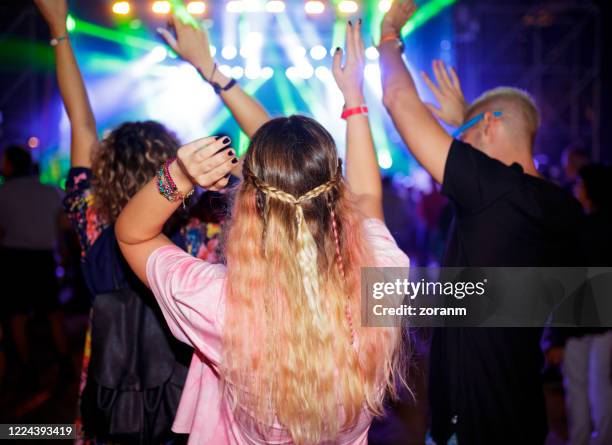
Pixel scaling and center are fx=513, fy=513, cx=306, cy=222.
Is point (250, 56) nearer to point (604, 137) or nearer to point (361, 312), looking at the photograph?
point (604, 137)

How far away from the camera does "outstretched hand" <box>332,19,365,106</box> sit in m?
1.63

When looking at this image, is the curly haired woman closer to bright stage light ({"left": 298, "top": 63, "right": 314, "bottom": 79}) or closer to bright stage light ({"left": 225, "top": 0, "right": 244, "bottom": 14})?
bright stage light ({"left": 225, "top": 0, "right": 244, "bottom": 14})

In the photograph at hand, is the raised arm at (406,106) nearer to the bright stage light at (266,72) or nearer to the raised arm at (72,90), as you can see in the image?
the raised arm at (72,90)

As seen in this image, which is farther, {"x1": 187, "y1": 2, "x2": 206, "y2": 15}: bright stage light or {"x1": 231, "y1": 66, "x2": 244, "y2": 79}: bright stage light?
{"x1": 231, "y1": 66, "x2": 244, "y2": 79}: bright stage light

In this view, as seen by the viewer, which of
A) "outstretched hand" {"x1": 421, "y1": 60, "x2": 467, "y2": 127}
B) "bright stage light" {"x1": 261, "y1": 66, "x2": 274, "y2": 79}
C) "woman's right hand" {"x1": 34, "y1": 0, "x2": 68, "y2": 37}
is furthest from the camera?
"bright stage light" {"x1": 261, "y1": 66, "x2": 274, "y2": 79}

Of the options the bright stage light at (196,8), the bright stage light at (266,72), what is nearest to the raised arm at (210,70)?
the bright stage light at (196,8)

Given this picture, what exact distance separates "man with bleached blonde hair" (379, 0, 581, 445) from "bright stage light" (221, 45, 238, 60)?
271 inches

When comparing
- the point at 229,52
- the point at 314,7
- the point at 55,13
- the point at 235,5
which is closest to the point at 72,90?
the point at 55,13

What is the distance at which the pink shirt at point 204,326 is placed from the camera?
118cm

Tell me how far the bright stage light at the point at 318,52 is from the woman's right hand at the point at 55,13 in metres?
7.02

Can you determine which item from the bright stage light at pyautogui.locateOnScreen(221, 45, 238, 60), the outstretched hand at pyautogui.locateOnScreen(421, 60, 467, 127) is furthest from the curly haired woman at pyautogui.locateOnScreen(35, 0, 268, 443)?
the bright stage light at pyautogui.locateOnScreen(221, 45, 238, 60)

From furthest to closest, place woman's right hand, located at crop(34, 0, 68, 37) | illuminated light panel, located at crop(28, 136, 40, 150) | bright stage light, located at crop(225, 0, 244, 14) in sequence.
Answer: illuminated light panel, located at crop(28, 136, 40, 150) → bright stage light, located at crop(225, 0, 244, 14) → woman's right hand, located at crop(34, 0, 68, 37)

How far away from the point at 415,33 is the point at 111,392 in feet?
27.6

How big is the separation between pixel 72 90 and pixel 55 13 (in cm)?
27
